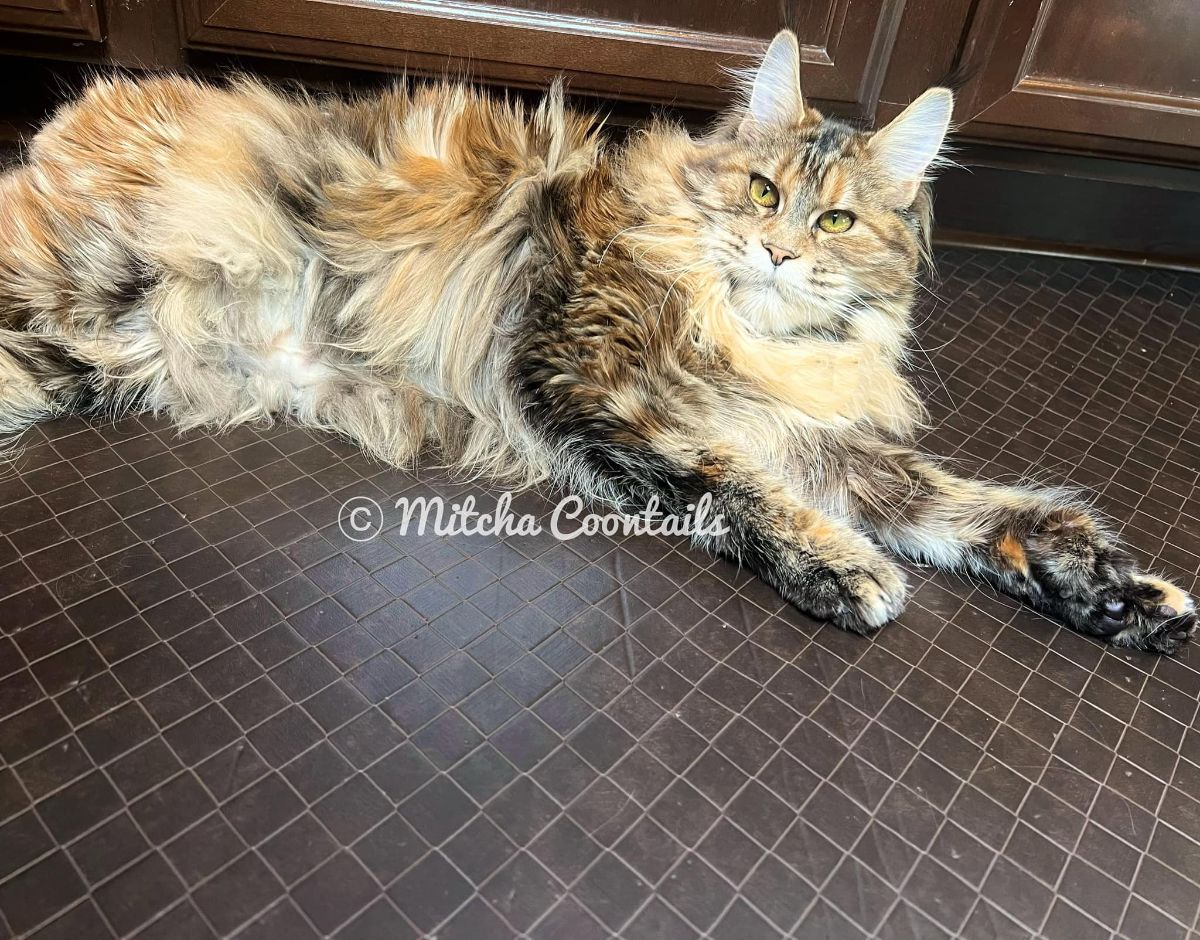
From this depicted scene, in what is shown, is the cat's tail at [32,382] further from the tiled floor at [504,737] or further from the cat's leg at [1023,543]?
the cat's leg at [1023,543]

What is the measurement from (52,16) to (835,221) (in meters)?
1.47

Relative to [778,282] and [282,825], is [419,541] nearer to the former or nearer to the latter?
[282,825]

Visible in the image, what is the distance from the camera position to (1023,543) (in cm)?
127

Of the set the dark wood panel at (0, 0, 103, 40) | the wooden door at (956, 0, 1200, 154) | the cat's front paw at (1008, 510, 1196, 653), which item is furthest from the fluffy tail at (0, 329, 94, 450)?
the wooden door at (956, 0, 1200, 154)

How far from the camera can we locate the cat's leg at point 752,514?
1.17 m

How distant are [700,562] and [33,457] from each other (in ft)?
3.29

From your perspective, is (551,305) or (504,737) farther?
(551,305)

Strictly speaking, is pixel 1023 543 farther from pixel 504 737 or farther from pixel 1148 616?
pixel 504 737

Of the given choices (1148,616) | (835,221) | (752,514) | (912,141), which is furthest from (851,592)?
(912,141)

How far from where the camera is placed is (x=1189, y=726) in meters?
1.12

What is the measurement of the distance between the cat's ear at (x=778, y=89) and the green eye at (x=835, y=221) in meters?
0.18

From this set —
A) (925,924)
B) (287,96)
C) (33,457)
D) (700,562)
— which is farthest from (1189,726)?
(287,96)

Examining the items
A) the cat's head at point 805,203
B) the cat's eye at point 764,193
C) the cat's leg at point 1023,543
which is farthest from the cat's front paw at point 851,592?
the cat's eye at point 764,193

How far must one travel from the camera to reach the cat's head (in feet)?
4.26
